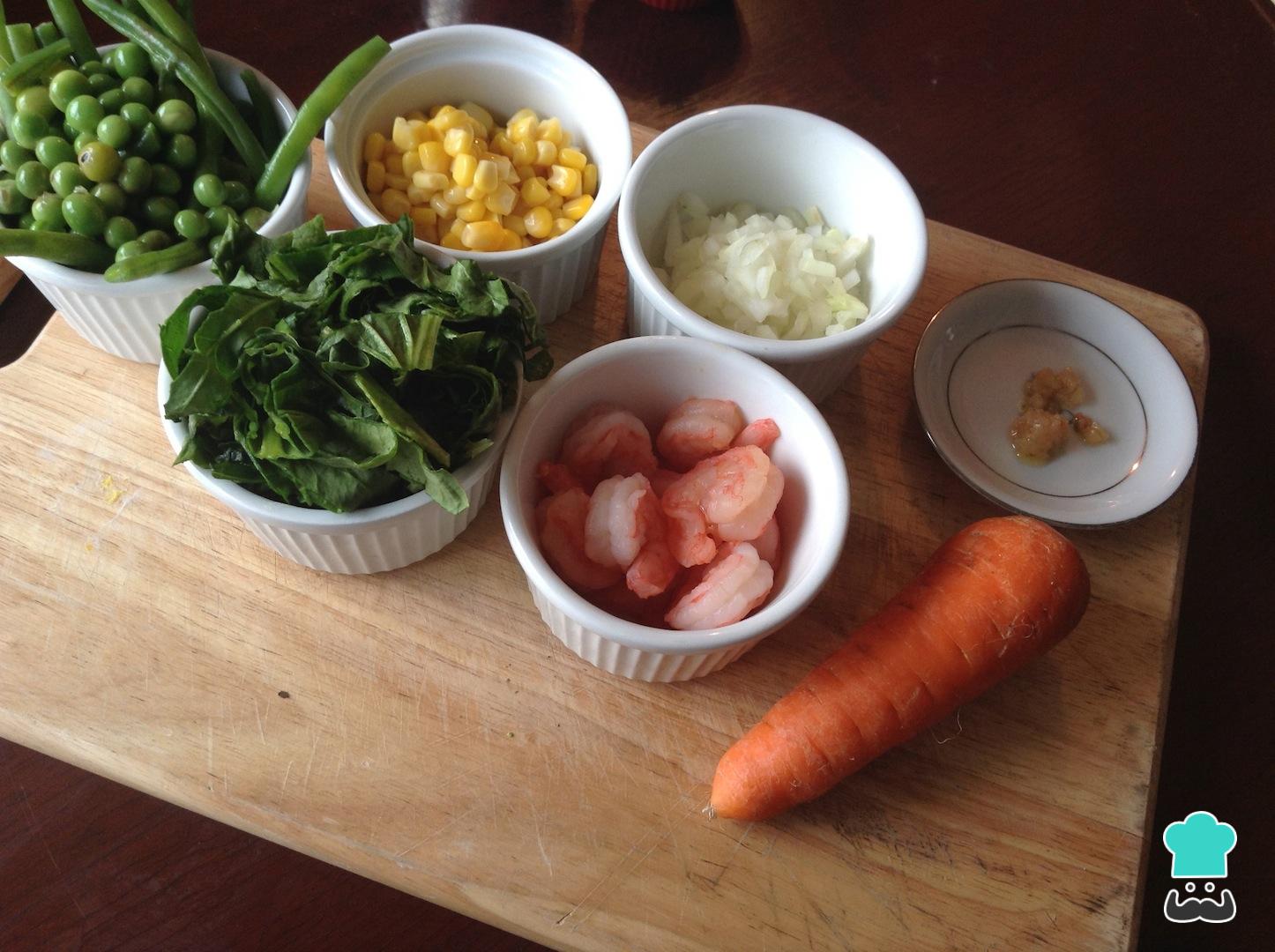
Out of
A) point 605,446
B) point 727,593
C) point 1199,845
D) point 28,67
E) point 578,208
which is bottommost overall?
point 1199,845

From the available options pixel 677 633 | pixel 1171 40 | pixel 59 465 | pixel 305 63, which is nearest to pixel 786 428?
pixel 677 633

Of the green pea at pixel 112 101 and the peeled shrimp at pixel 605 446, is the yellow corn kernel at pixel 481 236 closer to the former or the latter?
the peeled shrimp at pixel 605 446

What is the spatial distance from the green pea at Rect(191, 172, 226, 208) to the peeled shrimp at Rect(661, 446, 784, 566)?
90cm

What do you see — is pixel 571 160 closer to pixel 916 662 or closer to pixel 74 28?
pixel 74 28

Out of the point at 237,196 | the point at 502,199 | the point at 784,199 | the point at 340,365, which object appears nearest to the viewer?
the point at 340,365

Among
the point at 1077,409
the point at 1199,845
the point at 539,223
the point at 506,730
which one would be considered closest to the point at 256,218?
the point at 539,223

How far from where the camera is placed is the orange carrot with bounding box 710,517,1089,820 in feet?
4.96

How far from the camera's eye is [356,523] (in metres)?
1.42

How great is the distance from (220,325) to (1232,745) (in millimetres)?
2245

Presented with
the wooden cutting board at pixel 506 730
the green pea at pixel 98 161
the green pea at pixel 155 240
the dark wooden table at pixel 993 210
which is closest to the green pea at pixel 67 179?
the green pea at pixel 98 161

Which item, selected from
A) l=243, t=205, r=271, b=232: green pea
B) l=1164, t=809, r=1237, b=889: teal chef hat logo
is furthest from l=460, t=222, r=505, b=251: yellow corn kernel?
l=1164, t=809, r=1237, b=889: teal chef hat logo

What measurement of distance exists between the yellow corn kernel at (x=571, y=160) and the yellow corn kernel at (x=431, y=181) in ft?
0.75

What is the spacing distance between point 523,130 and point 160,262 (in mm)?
698

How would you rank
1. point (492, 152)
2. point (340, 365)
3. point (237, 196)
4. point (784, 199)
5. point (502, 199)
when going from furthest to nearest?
point (784, 199) < point (492, 152) < point (502, 199) < point (237, 196) < point (340, 365)
